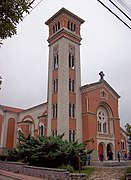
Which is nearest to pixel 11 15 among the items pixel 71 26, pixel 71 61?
pixel 71 61

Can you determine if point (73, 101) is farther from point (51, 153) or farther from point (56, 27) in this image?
point (51, 153)

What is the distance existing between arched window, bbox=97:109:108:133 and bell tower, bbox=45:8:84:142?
3.55 metres

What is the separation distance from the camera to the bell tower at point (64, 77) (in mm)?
32750

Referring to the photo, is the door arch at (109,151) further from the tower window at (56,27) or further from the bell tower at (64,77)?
the tower window at (56,27)

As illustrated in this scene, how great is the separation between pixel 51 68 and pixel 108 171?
22083mm

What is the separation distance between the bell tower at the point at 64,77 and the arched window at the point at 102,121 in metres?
3.55

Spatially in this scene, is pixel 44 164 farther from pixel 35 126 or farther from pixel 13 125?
pixel 13 125

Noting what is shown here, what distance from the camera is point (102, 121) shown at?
3656 cm

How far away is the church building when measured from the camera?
1300 inches

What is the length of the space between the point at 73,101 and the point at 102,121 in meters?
6.20

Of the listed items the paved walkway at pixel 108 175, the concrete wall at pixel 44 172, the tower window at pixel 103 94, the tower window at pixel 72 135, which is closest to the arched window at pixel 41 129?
the tower window at pixel 72 135

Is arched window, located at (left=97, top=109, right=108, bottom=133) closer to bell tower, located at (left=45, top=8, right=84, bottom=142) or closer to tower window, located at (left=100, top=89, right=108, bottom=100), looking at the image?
tower window, located at (left=100, top=89, right=108, bottom=100)

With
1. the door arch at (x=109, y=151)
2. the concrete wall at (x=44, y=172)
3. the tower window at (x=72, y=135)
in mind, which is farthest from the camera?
the door arch at (x=109, y=151)

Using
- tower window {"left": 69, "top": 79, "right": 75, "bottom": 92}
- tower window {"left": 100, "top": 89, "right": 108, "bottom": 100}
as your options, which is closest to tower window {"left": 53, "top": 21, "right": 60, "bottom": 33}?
tower window {"left": 69, "top": 79, "right": 75, "bottom": 92}
